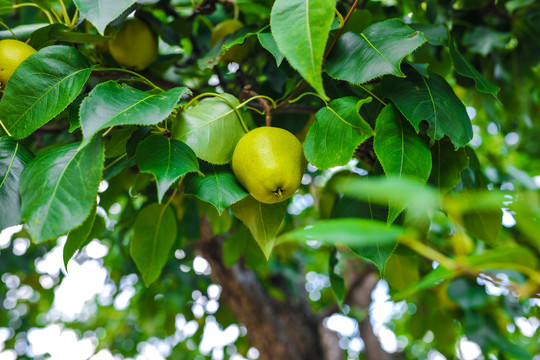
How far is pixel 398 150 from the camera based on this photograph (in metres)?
0.72

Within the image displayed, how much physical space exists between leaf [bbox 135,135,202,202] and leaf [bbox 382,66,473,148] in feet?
1.18

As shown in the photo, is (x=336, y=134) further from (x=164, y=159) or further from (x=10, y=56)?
(x=10, y=56)

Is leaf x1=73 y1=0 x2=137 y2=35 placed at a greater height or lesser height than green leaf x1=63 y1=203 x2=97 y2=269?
greater

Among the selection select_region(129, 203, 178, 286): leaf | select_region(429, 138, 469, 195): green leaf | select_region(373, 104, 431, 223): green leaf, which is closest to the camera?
select_region(373, 104, 431, 223): green leaf

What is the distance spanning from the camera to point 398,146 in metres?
0.72

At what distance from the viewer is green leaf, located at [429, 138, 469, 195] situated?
806 millimetres

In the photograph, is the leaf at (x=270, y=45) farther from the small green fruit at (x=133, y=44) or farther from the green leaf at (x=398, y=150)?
the small green fruit at (x=133, y=44)

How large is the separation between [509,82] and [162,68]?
4.28 ft

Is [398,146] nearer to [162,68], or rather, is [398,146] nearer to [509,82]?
[162,68]

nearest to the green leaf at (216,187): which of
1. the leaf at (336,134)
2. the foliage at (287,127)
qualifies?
the foliage at (287,127)

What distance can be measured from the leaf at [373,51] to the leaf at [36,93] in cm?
45

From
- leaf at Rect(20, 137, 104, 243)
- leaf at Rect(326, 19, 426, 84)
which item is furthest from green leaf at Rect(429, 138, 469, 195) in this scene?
leaf at Rect(20, 137, 104, 243)

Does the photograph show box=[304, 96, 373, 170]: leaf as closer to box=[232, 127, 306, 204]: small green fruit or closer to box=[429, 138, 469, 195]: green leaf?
box=[232, 127, 306, 204]: small green fruit

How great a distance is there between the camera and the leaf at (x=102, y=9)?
709mm
